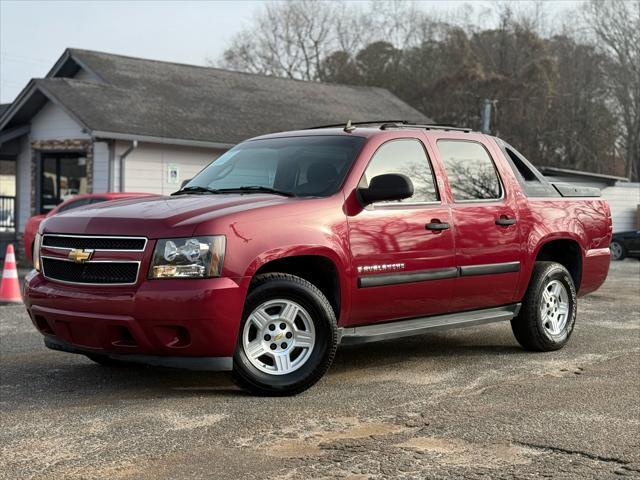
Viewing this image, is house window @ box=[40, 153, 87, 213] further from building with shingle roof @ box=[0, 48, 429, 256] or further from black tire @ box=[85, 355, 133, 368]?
black tire @ box=[85, 355, 133, 368]

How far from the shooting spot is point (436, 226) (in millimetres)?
6355

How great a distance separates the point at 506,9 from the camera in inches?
1981

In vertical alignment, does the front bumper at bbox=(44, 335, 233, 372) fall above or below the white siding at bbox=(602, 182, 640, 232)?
below

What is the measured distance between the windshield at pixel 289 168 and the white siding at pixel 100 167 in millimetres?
13183

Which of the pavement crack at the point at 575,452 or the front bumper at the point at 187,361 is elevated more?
the front bumper at the point at 187,361

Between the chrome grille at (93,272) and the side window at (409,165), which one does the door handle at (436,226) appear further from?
the chrome grille at (93,272)

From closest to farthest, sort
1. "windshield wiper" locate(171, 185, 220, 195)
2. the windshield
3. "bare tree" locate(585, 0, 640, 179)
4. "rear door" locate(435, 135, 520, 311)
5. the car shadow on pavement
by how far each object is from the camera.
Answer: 1. the car shadow on pavement
2. the windshield
3. "windshield wiper" locate(171, 185, 220, 195)
4. "rear door" locate(435, 135, 520, 311)
5. "bare tree" locate(585, 0, 640, 179)

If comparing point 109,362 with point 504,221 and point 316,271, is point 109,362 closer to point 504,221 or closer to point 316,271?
point 316,271

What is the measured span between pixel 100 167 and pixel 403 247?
582 inches

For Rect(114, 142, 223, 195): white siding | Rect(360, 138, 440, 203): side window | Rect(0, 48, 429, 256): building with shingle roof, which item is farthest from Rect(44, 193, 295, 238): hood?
Rect(114, 142, 223, 195): white siding

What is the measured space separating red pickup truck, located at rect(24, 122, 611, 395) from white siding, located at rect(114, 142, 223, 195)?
1322 centimetres

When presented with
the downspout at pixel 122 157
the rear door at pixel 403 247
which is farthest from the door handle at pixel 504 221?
the downspout at pixel 122 157

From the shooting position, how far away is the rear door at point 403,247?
5926 millimetres

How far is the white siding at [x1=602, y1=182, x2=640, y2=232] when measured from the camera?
1217 inches
